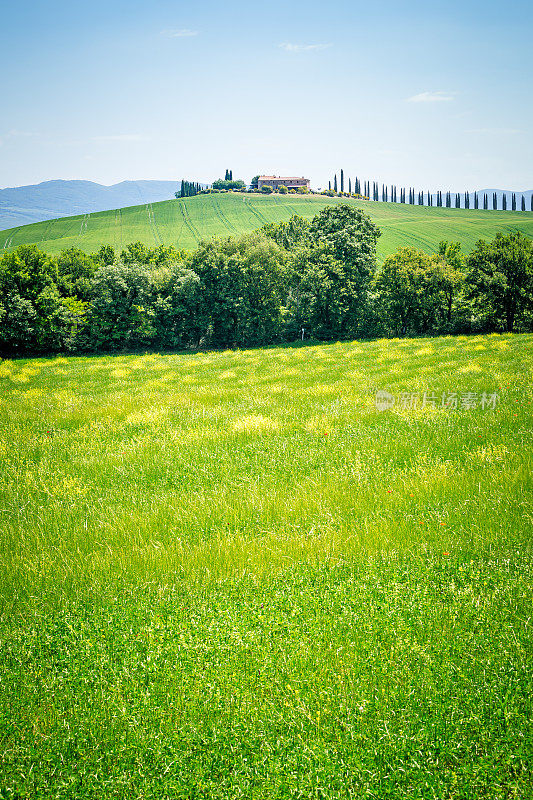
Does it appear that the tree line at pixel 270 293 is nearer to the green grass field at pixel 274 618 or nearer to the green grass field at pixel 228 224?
the green grass field at pixel 274 618

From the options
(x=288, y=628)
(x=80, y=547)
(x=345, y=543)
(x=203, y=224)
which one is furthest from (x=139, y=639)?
(x=203, y=224)

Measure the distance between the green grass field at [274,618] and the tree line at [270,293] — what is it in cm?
4676

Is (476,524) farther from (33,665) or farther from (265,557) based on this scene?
(33,665)

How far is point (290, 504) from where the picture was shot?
642 cm

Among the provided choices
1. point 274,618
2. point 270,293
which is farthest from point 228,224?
point 274,618

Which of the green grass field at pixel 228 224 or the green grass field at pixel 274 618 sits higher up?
the green grass field at pixel 228 224

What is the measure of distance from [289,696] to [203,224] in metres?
152

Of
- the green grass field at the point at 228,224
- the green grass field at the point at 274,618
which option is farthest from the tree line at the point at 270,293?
the green grass field at the point at 228,224

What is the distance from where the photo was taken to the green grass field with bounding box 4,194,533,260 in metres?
119

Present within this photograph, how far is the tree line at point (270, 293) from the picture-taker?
51594mm

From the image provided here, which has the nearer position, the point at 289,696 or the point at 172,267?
the point at 289,696

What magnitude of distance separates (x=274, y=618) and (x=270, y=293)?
56.8 m

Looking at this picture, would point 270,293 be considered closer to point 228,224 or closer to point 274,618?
point 274,618

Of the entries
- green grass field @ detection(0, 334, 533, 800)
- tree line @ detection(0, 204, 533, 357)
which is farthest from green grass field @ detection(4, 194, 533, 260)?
A: green grass field @ detection(0, 334, 533, 800)
